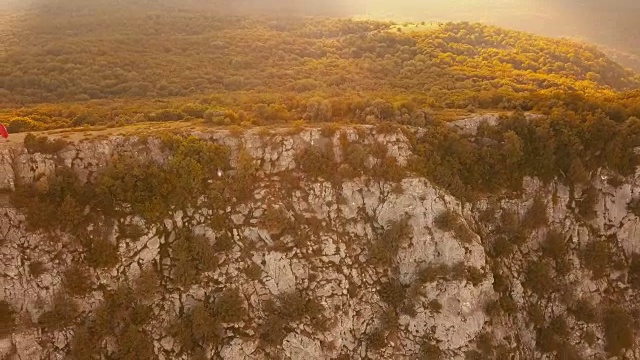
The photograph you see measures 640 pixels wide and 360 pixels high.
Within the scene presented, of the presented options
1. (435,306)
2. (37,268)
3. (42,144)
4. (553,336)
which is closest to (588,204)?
(553,336)

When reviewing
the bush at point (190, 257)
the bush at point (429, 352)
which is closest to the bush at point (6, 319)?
the bush at point (190, 257)

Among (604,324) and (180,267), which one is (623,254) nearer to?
(604,324)

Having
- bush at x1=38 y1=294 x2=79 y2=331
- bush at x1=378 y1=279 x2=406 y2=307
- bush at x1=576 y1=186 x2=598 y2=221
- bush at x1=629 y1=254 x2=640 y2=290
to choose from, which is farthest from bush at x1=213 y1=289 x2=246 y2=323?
bush at x1=629 y1=254 x2=640 y2=290

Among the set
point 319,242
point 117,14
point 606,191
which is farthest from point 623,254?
point 117,14

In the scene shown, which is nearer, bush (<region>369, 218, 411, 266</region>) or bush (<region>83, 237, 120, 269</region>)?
bush (<region>83, 237, 120, 269</region>)

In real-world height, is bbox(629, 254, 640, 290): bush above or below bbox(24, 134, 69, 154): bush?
below

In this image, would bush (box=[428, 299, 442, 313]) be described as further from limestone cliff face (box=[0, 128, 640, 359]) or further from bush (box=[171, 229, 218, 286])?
bush (box=[171, 229, 218, 286])
